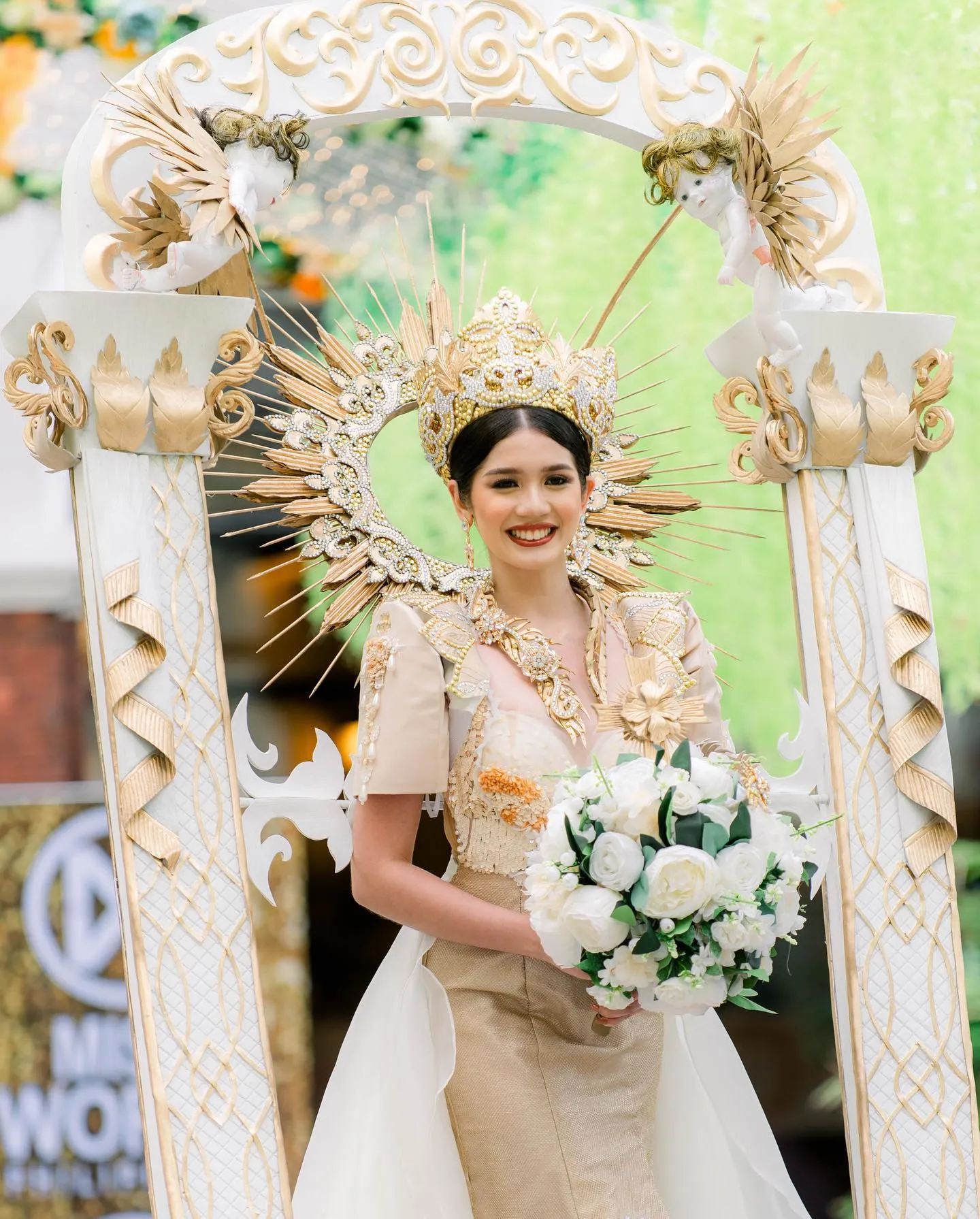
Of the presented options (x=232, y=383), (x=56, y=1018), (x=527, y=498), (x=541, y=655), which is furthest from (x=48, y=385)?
(x=56, y=1018)

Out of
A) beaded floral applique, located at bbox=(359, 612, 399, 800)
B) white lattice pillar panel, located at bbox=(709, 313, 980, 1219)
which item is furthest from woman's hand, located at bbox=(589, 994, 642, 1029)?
white lattice pillar panel, located at bbox=(709, 313, 980, 1219)

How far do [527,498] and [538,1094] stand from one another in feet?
2.97

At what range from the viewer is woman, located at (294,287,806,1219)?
2.47 m

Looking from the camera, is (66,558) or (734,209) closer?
(734,209)

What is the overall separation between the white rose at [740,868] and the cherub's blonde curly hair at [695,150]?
1193 mm

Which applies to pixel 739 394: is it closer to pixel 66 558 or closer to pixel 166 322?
pixel 166 322

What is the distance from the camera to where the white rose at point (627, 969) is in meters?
2.20

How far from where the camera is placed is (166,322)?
2.70 meters

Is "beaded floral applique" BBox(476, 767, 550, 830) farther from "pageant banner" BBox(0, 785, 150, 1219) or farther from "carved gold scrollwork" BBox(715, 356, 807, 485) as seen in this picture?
"pageant banner" BBox(0, 785, 150, 1219)

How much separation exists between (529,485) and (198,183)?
73 centimetres

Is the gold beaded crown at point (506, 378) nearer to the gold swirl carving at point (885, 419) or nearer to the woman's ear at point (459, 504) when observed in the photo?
the woman's ear at point (459, 504)

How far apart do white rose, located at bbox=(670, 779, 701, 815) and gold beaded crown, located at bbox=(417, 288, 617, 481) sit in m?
0.73

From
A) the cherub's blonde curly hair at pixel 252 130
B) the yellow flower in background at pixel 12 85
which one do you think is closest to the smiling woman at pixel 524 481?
the cherub's blonde curly hair at pixel 252 130

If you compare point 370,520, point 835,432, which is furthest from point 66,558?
point 835,432
